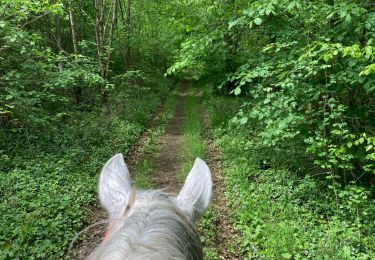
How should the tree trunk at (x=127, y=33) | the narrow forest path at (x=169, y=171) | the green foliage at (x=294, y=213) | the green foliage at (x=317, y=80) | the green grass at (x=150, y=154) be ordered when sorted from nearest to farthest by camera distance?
the green foliage at (x=294, y=213), the green foliage at (x=317, y=80), the narrow forest path at (x=169, y=171), the green grass at (x=150, y=154), the tree trunk at (x=127, y=33)

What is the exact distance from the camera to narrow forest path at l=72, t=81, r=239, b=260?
6.02 metres

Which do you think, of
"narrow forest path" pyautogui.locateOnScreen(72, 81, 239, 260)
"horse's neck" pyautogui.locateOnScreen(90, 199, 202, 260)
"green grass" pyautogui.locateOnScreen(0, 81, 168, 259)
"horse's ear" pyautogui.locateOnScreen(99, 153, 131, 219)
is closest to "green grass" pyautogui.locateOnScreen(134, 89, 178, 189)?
"narrow forest path" pyautogui.locateOnScreen(72, 81, 239, 260)

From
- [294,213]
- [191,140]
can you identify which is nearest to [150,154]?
[191,140]

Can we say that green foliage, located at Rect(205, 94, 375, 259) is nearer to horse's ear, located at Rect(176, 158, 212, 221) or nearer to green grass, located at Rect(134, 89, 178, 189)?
green grass, located at Rect(134, 89, 178, 189)

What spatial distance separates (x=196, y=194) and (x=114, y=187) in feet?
1.36

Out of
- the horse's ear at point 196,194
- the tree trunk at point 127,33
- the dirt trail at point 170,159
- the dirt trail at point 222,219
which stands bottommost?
the dirt trail at point 222,219

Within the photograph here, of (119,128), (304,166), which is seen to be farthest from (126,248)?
(119,128)

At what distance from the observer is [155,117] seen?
15961 mm

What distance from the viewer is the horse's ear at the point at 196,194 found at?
1.72 m

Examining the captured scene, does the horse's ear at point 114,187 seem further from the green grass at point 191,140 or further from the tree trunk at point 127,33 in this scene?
the tree trunk at point 127,33

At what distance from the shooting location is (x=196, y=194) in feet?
5.84

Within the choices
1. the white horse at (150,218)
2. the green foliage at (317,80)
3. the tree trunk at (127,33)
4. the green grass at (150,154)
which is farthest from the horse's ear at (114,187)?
the tree trunk at (127,33)

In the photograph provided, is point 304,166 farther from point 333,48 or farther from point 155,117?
point 155,117

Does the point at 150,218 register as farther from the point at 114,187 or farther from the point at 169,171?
the point at 169,171
